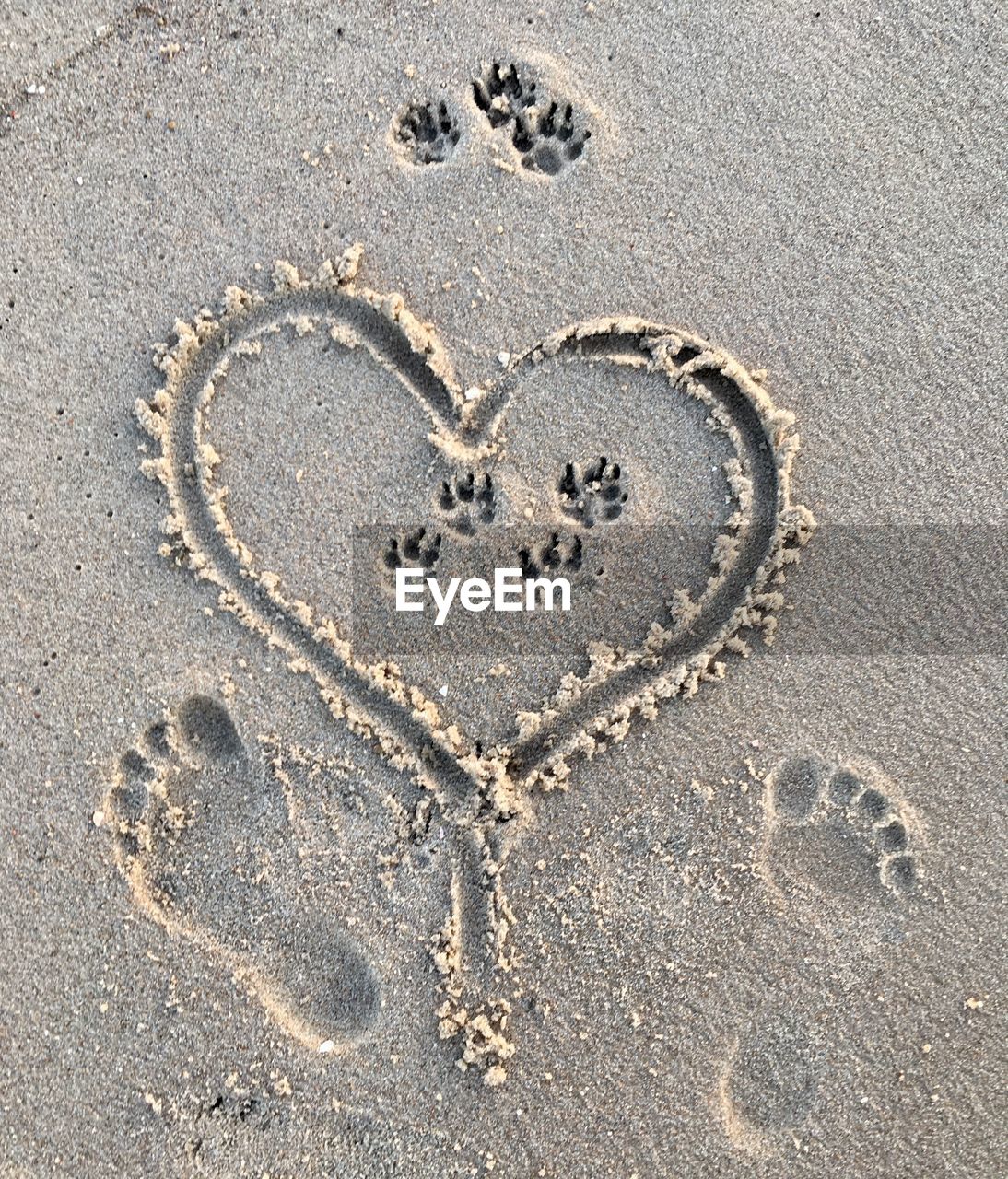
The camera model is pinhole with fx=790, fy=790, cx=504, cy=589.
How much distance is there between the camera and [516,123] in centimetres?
253

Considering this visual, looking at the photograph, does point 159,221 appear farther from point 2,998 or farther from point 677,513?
point 2,998

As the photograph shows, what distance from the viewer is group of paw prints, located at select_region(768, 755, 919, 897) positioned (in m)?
2.40

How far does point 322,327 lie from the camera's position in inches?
97.4

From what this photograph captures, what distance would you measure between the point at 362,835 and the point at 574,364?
1.60m

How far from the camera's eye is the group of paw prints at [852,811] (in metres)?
2.40

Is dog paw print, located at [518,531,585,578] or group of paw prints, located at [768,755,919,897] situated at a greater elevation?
dog paw print, located at [518,531,585,578]

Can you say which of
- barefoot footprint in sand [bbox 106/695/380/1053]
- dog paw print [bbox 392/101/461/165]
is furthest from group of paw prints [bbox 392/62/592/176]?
barefoot footprint in sand [bbox 106/695/380/1053]

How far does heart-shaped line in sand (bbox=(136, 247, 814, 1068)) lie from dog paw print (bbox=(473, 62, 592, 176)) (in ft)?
1.86

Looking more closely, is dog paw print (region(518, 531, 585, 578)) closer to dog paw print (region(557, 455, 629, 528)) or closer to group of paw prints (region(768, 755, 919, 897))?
dog paw print (region(557, 455, 629, 528))

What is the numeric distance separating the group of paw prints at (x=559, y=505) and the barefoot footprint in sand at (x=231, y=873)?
2.58ft

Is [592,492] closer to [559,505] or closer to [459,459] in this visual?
[559,505]

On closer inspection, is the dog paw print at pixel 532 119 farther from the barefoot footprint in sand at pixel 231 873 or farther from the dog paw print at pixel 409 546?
the barefoot footprint in sand at pixel 231 873

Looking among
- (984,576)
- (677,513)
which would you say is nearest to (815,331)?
(677,513)

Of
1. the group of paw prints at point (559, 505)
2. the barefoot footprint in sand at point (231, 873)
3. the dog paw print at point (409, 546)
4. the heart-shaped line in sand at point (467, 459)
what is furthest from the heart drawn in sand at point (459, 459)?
the barefoot footprint in sand at point (231, 873)
